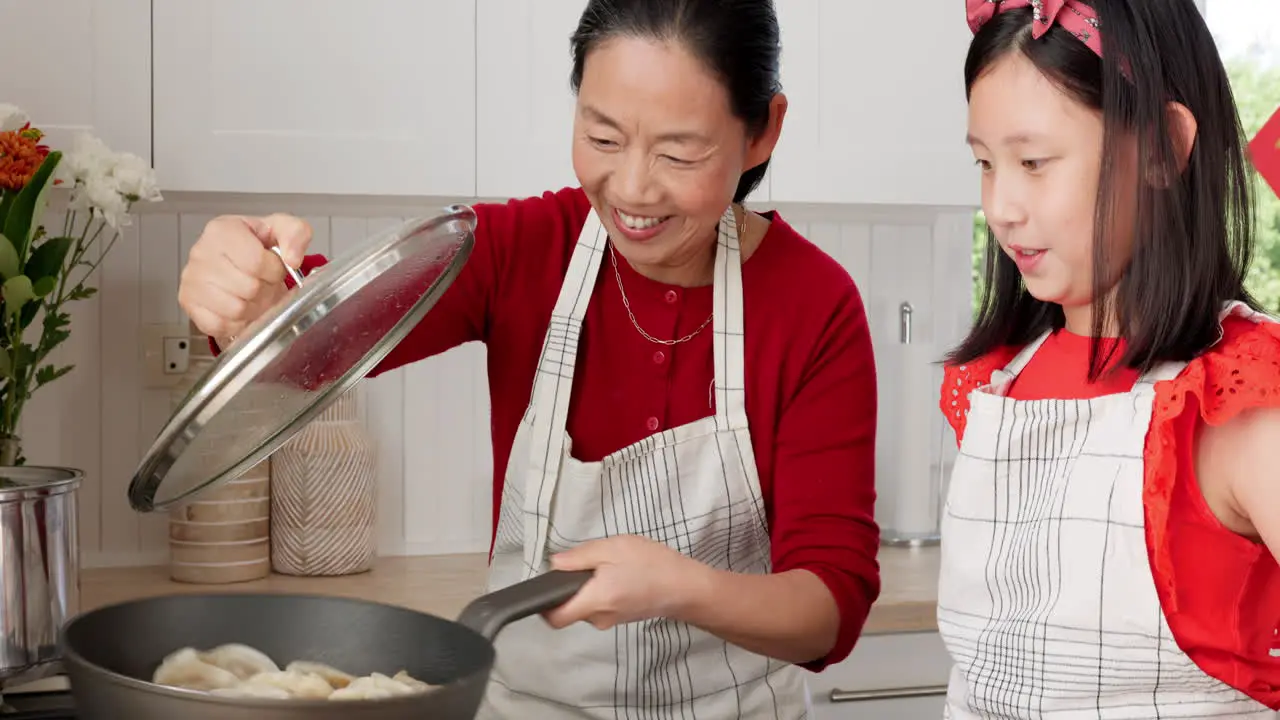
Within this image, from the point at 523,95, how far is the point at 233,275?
38.9 inches

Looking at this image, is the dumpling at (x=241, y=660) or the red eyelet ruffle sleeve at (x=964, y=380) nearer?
the dumpling at (x=241, y=660)

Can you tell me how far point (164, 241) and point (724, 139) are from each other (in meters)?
1.24

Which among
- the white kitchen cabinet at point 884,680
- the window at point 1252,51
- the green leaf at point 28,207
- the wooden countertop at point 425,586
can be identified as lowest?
the white kitchen cabinet at point 884,680

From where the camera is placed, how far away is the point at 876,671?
192 cm

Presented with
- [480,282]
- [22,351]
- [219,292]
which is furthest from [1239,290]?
[22,351]

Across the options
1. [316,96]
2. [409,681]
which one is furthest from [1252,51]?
[409,681]

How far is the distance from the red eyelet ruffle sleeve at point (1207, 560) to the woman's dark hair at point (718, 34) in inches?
16.6

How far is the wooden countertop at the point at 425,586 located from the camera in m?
1.87

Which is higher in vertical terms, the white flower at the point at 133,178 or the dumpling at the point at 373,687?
the white flower at the point at 133,178

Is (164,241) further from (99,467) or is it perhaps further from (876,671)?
(876,671)

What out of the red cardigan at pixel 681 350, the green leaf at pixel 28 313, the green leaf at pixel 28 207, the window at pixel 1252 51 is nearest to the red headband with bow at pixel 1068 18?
the red cardigan at pixel 681 350

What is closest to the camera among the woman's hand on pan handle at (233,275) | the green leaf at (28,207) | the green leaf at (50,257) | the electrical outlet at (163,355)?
the woman's hand on pan handle at (233,275)

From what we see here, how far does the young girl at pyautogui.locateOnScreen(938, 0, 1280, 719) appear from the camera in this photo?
3.26 feet

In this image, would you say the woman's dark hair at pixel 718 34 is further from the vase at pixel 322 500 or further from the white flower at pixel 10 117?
the vase at pixel 322 500
